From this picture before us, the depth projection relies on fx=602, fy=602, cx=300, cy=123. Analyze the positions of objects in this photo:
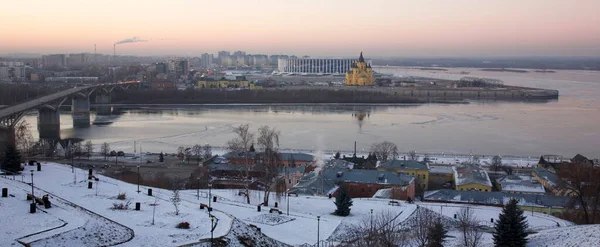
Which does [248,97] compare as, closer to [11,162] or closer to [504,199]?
[504,199]

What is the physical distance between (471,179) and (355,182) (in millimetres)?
1283

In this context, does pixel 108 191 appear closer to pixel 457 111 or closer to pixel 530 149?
pixel 530 149

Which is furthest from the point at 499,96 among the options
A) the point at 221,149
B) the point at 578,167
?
the point at 578,167

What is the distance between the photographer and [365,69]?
25.8 m

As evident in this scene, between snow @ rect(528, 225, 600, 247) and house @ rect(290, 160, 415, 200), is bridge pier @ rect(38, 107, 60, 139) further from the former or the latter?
snow @ rect(528, 225, 600, 247)

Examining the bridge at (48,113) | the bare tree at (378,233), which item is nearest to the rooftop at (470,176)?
the bare tree at (378,233)

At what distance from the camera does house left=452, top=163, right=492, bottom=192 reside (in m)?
6.08

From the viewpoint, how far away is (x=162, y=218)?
343cm

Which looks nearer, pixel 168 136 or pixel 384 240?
pixel 384 240

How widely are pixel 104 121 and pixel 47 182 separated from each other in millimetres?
9998

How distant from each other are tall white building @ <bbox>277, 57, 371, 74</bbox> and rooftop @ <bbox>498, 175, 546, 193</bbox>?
98.1ft

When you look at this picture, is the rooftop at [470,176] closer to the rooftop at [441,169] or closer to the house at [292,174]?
the rooftop at [441,169]

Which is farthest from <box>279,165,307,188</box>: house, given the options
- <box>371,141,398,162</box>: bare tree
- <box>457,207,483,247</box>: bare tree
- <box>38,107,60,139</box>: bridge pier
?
<box>38,107,60,139</box>: bridge pier

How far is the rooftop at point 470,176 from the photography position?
242 inches
